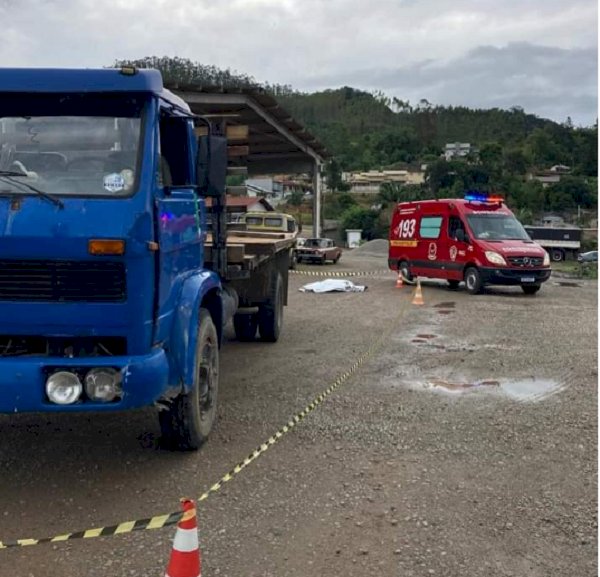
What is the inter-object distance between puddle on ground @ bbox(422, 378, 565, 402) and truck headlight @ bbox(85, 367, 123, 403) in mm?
3945

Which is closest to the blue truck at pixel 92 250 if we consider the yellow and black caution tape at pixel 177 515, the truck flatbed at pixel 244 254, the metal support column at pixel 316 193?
the yellow and black caution tape at pixel 177 515

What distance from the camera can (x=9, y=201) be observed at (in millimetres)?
3869

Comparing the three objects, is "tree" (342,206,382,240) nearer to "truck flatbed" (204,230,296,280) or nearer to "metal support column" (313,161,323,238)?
"metal support column" (313,161,323,238)

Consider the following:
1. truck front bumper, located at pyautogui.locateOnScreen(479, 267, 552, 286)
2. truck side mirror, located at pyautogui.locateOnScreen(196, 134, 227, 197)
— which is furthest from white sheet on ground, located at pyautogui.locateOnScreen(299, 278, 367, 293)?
truck side mirror, located at pyautogui.locateOnScreen(196, 134, 227, 197)

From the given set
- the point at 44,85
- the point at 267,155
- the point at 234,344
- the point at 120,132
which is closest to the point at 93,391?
the point at 120,132

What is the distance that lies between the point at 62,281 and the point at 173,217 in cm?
92

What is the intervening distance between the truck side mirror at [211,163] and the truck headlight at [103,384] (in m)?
1.68

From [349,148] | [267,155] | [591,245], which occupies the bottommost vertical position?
[591,245]

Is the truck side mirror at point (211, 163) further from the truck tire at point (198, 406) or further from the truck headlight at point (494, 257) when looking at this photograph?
the truck headlight at point (494, 257)

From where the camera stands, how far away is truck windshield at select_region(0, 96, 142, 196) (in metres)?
4.04

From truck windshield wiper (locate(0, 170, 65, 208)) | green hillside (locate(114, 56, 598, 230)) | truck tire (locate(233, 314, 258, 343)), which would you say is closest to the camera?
truck windshield wiper (locate(0, 170, 65, 208))

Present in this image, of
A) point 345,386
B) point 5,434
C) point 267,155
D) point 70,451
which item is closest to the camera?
point 70,451

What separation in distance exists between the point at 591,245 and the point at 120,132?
216 feet

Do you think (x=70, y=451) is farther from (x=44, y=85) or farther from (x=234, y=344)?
(x=234, y=344)
